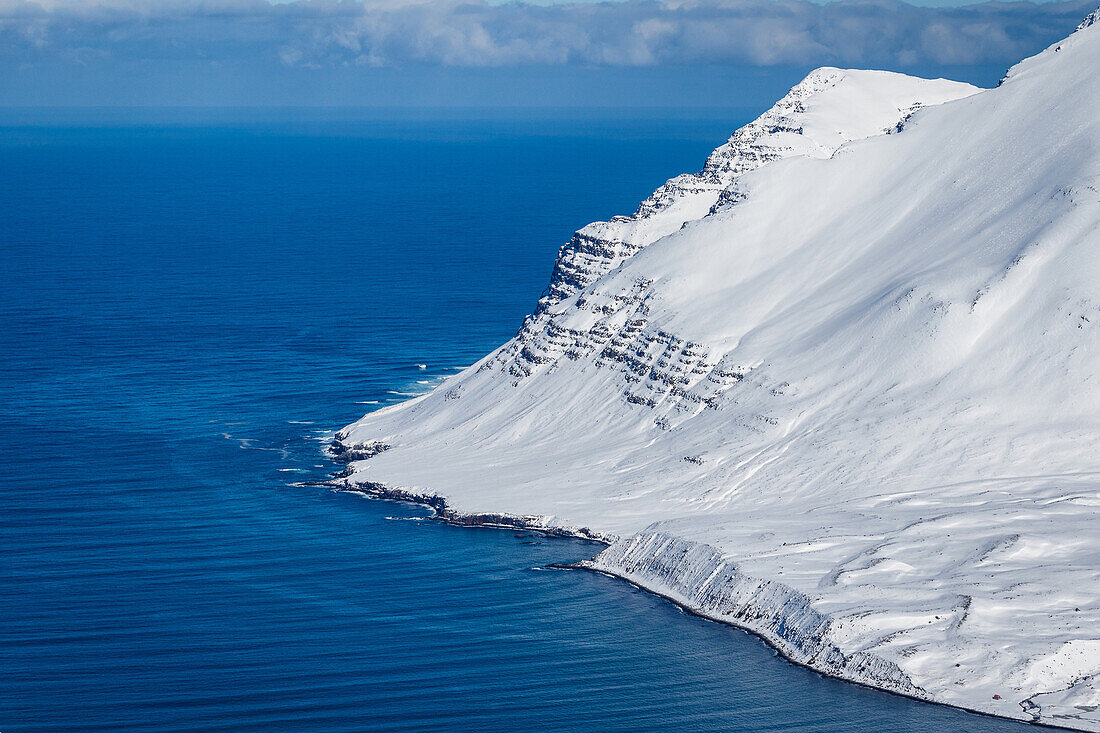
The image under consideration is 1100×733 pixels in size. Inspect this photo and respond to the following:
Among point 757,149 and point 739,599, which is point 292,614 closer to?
point 739,599

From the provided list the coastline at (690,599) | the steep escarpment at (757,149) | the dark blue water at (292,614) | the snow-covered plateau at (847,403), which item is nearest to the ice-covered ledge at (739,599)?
the coastline at (690,599)

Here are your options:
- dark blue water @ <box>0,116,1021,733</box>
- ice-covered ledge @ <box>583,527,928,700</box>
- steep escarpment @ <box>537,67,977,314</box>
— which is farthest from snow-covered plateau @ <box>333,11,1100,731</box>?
dark blue water @ <box>0,116,1021,733</box>

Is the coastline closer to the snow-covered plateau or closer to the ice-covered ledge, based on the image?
the ice-covered ledge

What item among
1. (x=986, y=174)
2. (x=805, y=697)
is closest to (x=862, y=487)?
(x=805, y=697)

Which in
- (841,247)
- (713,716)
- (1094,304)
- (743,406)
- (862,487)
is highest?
(841,247)

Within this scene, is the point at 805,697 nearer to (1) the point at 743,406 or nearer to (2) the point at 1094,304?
(1) the point at 743,406
